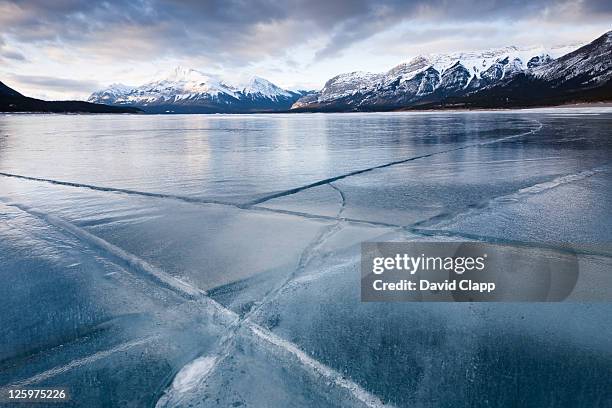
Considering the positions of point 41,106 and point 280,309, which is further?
point 41,106

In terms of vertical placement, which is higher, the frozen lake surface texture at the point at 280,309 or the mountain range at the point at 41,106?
the mountain range at the point at 41,106

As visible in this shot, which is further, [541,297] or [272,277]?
[272,277]

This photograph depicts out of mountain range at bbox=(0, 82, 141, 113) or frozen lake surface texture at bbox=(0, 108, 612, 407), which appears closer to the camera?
frozen lake surface texture at bbox=(0, 108, 612, 407)

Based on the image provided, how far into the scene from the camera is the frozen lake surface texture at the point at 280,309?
2.37 metres

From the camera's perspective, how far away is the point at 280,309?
3.17 metres

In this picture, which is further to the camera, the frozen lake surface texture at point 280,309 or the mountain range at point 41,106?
the mountain range at point 41,106

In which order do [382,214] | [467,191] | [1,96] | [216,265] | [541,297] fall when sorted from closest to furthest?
[541,297] < [216,265] < [382,214] < [467,191] < [1,96]

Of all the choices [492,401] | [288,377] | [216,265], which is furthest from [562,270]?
[216,265]

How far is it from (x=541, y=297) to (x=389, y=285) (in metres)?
1.22

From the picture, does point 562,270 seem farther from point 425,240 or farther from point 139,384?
point 139,384

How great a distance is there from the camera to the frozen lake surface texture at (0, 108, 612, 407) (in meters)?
2.37

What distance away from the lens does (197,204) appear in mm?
6555

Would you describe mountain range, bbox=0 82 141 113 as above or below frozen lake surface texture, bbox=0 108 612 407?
above

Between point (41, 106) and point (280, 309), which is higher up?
point (41, 106)
